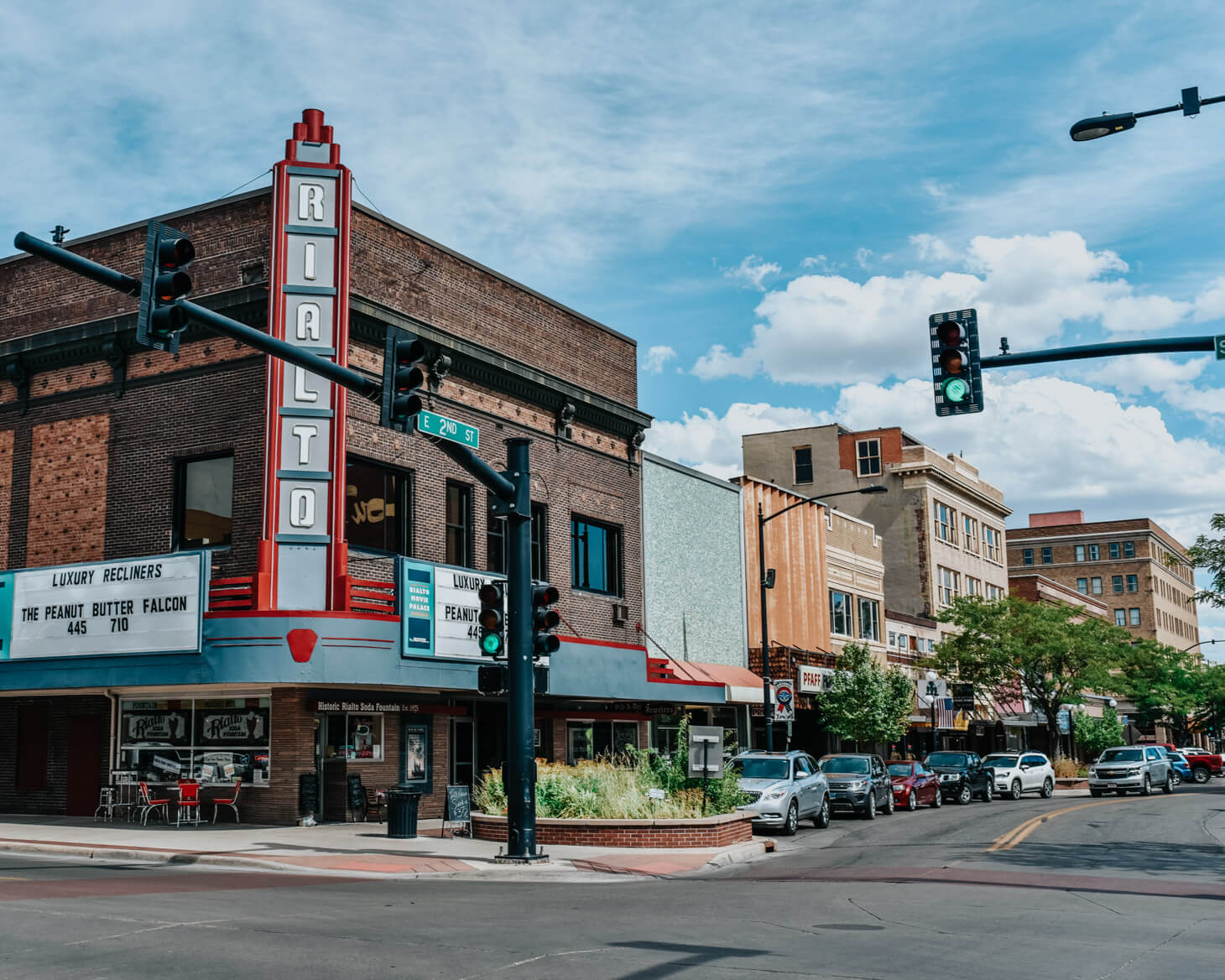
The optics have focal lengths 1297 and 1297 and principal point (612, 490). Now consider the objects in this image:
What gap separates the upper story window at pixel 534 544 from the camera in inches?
1197

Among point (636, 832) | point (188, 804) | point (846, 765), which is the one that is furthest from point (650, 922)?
point (846, 765)

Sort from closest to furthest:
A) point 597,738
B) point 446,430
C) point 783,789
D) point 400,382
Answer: point 400,382, point 446,430, point 783,789, point 597,738

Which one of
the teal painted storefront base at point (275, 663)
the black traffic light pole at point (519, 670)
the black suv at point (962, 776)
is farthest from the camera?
the black suv at point (962, 776)

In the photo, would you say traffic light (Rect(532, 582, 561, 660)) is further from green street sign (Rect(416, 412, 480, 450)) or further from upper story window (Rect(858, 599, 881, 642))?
upper story window (Rect(858, 599, 881, 642))

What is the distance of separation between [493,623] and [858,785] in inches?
611

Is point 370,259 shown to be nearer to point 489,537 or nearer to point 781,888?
point 489,537

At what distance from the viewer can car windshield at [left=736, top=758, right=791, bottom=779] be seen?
26812mm

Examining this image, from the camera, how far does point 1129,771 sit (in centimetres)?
4450

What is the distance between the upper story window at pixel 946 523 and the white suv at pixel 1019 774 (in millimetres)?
20783

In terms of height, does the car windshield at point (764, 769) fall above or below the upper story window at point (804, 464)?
below

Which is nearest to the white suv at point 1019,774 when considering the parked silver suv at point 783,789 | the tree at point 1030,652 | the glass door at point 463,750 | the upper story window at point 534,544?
the tree at point 1030,652

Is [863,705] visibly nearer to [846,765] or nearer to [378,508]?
[846,765]

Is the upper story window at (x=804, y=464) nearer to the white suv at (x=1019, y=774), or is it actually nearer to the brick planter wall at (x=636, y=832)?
the white suv at (x=1019, y=774)

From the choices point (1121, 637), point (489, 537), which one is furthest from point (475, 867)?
point (1121, 637)
